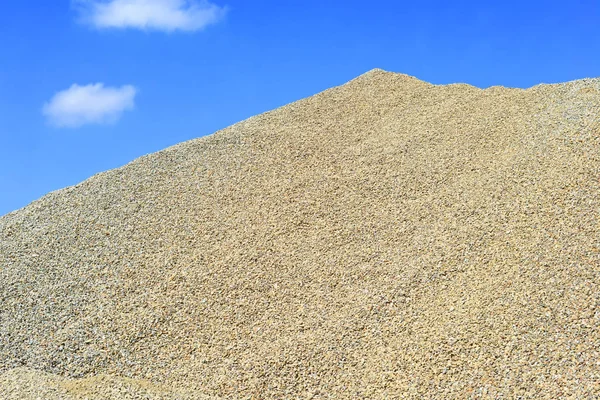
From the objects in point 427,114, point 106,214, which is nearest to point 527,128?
point 427,114

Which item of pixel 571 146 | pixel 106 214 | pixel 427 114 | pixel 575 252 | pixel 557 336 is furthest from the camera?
pixel 427 114

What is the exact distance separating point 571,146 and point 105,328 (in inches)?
248

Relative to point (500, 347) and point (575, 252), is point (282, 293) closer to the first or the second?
point (500, 347)

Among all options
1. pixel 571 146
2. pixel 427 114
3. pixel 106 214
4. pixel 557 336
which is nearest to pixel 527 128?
pixel 571 146

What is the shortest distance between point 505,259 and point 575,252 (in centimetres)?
70

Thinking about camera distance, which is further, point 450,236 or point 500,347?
point 450,236

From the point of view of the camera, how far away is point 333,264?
771 cm

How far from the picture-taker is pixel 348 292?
23.7 ft

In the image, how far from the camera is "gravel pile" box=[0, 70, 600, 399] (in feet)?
20.3

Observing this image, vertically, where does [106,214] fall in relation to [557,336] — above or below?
above

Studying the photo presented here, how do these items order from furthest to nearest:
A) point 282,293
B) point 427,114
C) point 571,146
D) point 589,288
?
point 427,114
point 571,146
point 282,293
point 589,288

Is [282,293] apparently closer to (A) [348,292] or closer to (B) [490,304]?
(A) [348,292]

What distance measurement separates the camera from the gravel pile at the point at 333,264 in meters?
6.17

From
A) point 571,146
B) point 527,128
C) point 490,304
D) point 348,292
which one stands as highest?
point 527,128
